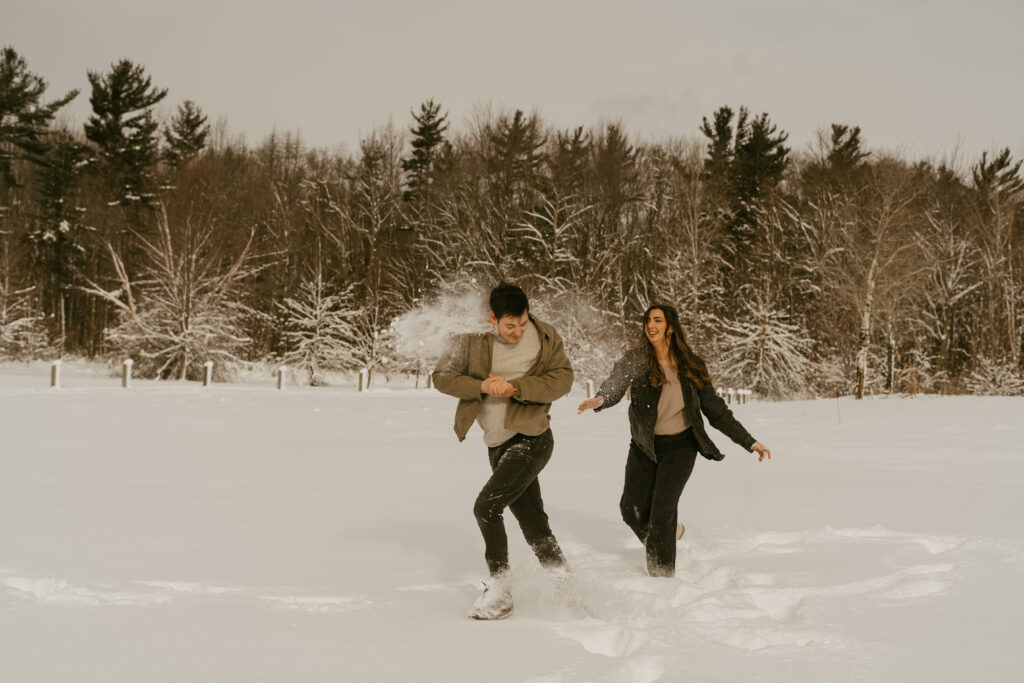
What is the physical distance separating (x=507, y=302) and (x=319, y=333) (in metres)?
33.0

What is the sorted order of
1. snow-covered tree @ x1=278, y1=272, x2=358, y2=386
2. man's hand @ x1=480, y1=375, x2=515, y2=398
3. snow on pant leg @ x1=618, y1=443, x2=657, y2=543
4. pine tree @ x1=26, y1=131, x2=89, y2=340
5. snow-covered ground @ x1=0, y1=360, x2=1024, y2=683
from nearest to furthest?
snow-covered ground @ x1=0, y1=360, x2=1024, y2=683
man's hand @ x1=480, y1=375, x2=515, y2=398
snow on pant leg @ x1=618, y1=443, x2=657, y2=543
snow-covered tree @ x1=278, y1=272, x2=358, y2=386
pine tree @ x1=26, y1=131, x2=89, y2=340

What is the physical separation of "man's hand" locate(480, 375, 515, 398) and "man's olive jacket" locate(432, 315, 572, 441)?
7 centimetres

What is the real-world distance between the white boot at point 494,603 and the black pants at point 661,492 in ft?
4.18

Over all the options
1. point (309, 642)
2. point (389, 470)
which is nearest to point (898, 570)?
point (309, 642)

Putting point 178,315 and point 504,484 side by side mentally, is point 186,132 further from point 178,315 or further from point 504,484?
point 504,484

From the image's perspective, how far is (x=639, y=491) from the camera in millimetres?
6047

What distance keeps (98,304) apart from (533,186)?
2840 centimetres

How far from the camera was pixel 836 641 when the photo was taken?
4543 mm

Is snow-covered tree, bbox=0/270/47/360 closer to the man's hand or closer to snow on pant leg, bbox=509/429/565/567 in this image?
snow on pant leg, bbox=509/429/565/567

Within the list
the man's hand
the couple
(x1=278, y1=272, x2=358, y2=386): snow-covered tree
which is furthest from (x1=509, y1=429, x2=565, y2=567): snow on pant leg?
(x1=278, y1=272, x2=358, y2=386): snow-covered tree

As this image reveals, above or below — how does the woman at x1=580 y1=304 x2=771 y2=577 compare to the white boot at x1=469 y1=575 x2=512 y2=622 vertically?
above

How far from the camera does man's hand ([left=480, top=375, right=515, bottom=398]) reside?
4758mm

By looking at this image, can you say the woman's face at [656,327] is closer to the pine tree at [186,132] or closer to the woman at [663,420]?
the woman at [663,420]

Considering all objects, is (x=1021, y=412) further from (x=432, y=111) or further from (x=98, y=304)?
(x=98, y=304)
